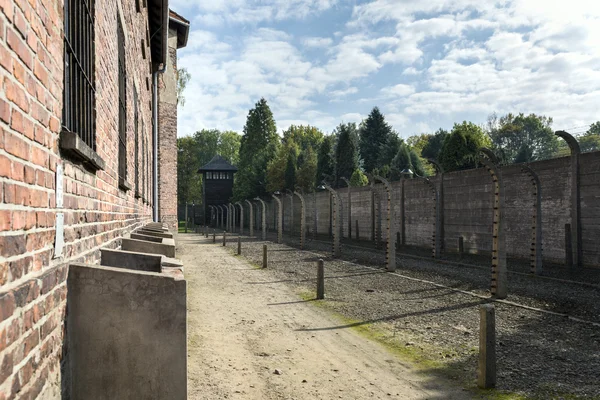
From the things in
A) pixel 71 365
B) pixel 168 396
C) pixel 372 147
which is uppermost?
pixel 372 147

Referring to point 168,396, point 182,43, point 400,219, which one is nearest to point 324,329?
point 168,396

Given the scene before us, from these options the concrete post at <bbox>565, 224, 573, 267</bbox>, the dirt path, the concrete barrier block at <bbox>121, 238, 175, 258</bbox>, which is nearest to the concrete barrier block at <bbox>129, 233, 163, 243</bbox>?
the concrete barrier block at <bbox>121, 238, 175, 258</bbox>

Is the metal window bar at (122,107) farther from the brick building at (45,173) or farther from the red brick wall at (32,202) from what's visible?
the red brick wall at (32,202)

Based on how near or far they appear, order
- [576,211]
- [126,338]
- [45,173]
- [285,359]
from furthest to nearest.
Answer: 1. [576,211]
2. [285,359]
3. [126,338]
4. [45,173]

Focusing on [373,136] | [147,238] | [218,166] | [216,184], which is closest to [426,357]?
[147,238]

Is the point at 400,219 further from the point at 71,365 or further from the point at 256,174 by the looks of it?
the point at 256,174

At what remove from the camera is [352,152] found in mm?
42938

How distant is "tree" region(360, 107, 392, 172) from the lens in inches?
2078

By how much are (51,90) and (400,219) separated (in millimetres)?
17686

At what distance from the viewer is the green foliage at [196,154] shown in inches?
2805

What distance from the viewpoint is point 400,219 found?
1919cm

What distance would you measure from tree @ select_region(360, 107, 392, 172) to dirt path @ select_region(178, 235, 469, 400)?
4554 cm

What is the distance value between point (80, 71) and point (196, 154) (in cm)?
7380

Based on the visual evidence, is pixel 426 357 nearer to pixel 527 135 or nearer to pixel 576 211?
pixel 576 211
